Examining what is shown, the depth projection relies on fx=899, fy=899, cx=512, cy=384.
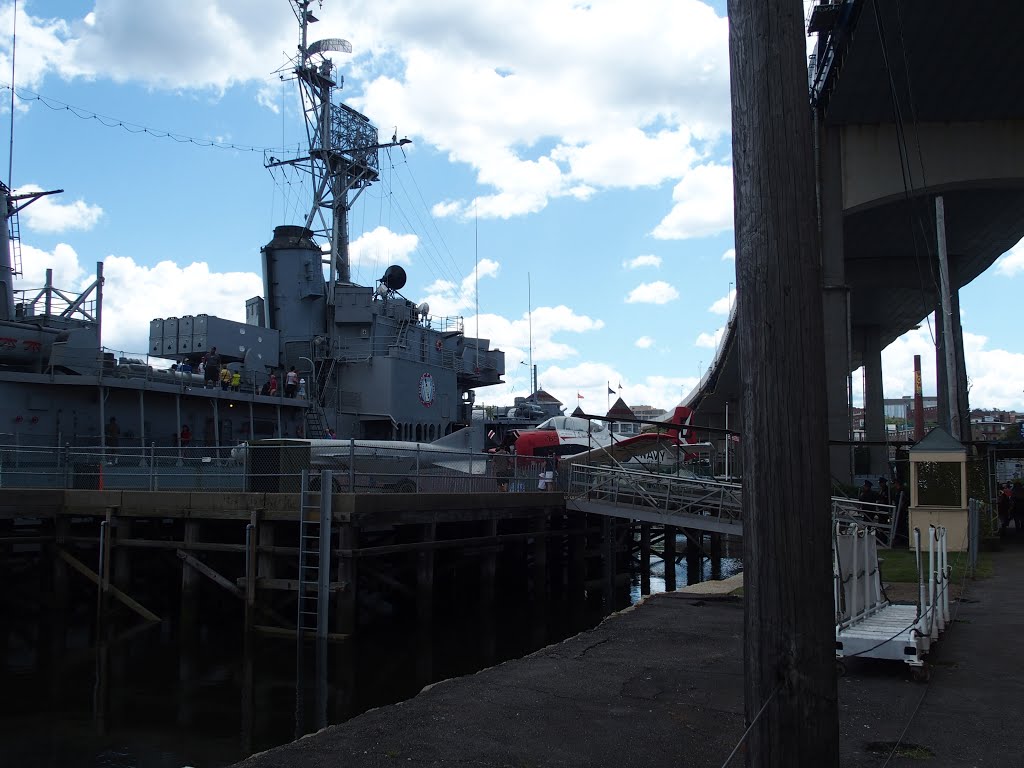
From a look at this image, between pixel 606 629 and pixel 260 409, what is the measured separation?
23.1m

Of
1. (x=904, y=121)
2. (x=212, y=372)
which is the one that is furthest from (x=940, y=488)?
(x=212, y=372)

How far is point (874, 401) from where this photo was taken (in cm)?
6072

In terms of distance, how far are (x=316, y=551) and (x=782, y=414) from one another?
14444 millimetres

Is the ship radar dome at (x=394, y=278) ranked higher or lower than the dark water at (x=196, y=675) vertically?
higher

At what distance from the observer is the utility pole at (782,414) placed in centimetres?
415

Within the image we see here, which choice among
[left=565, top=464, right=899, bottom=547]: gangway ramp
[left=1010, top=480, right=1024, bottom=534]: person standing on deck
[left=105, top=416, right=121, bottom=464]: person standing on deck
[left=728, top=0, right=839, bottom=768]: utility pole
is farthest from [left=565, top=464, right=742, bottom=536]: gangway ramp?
[left=728, top=0, right=839, bottom=768]: utility pole

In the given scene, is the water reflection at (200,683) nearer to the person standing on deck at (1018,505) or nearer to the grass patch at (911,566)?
the grass patch at (911,566)

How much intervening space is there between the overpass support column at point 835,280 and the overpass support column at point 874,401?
2241cm

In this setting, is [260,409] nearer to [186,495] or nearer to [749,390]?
[186,495]

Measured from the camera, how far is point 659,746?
6949mm

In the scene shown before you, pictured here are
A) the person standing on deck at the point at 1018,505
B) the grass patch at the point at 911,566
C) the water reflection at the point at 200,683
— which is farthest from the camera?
the person standing on deck at the point at 1018,505

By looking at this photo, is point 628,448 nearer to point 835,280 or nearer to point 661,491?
point 661,491

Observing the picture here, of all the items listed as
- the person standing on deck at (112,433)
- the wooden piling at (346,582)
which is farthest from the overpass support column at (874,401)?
the wooden piling at (346,582)

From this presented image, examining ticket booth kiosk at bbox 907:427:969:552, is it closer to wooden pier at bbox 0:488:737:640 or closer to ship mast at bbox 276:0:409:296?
wooden pier at bbox 0:488:737:640
